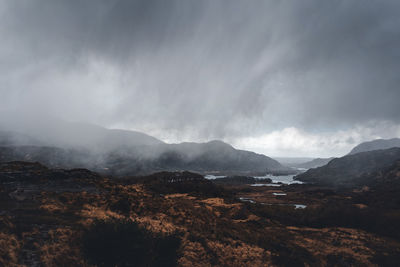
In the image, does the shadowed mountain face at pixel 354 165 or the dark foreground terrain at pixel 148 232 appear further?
the shadowed mountain face at pixel 354 165

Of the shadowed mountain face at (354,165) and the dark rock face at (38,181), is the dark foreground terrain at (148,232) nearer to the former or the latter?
the dark rock face at (38,181)

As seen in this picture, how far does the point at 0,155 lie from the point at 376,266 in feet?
712

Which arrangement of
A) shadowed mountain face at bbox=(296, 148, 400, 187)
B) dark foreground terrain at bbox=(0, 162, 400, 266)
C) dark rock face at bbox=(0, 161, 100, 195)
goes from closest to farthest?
dark foreground terrain at bbox=(0, 162, 400, 266)
dark rock face at bbox=(0, 161, 100, 195)
shadowed mountain face at bbox=(296, 148, 400, 187)

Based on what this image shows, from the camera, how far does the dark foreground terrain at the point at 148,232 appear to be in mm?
14539

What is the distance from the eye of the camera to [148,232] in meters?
17.8

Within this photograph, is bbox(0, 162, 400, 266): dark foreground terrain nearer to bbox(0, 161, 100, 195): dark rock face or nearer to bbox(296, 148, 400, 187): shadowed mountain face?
bbox(0, 161, 100, 195): dark rock face

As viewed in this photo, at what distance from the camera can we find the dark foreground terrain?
1454 cm

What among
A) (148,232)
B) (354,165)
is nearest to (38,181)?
(148,232)

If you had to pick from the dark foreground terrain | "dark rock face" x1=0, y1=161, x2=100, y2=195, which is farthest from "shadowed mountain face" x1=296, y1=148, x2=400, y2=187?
"dark rock face" x1=0, y1=161, x2=100, y2=195

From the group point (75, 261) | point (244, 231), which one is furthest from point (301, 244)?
point (75, 261)

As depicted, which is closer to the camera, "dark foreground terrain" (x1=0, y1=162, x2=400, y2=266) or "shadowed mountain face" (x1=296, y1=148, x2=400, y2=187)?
"dark foreground terrain" (x1=0, y1=162, x2=400, y2=266)

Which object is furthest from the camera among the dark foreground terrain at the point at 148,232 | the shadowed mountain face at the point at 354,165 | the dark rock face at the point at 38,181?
the shadowed mountain face at the point at 354,165

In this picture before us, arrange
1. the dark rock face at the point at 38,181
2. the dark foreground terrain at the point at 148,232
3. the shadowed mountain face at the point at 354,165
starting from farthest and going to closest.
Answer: the shadowed mountain face at the point at 354,165 → the dark rock face at the point at 38,181 → the dark foreground terrain at the point at 148,232

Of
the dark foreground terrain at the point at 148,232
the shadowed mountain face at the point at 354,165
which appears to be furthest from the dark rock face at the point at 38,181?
the shadowed mountain face at the point at 354,165
